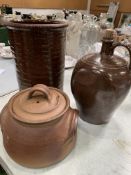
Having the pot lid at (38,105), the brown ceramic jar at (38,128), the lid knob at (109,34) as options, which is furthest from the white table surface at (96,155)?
the lid knob at (109,34)

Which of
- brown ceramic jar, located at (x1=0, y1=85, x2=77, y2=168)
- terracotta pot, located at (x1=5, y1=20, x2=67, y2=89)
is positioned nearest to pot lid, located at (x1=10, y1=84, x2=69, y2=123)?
brown ceramic jar, located at (x1=0, y1=85, x2=77, y2=168)

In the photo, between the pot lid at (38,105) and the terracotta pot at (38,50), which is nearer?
the pot lid at (38,105)

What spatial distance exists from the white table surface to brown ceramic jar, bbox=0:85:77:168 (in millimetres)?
24

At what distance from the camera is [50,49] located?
537mm

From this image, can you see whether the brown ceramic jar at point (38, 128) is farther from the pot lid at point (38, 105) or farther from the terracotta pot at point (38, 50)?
the terracotta pot at point (38, 50)

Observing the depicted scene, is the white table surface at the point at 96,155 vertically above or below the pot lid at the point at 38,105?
below

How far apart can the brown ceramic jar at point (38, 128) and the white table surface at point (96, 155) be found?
0.02m

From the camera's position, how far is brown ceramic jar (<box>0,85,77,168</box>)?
0.37 m

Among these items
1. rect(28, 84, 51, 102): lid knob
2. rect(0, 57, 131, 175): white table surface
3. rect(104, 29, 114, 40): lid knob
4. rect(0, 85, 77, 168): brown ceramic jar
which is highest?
rect(104, 29, 114, 40): lid knob

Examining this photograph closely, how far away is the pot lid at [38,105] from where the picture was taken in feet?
1.21

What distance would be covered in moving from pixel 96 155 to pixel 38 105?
208 mm

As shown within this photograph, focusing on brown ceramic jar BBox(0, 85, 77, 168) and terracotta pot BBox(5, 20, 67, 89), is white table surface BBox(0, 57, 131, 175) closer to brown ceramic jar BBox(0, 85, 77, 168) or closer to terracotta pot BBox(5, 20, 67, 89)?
brown ceramic jar BBox(0, 85, 77, 168)

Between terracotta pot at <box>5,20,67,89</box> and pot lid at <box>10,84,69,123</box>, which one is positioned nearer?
pot lid at <box>10,84,69,123</box>

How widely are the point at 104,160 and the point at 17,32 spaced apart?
43 centimetres
